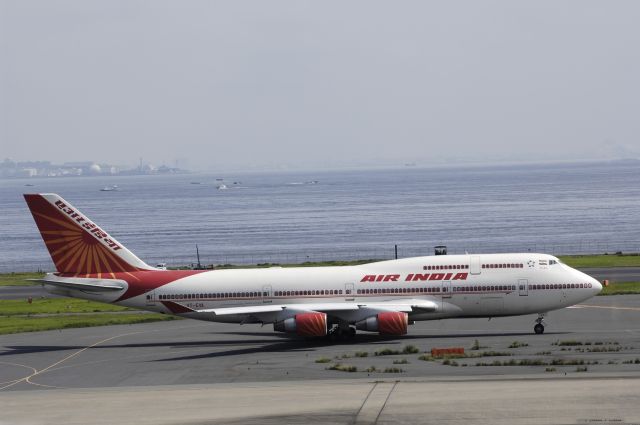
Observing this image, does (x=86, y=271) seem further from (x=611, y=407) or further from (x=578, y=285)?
(x=611, y=407)

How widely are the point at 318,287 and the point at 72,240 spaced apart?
47.5 feet

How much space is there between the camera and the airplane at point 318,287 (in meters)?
55.4

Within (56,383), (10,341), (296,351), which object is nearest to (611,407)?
(296,351)

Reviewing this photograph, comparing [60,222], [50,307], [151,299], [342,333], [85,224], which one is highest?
[60,222]

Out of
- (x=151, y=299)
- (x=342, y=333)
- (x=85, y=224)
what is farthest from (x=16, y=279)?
(x=342, y=333)

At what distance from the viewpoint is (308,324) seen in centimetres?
5362

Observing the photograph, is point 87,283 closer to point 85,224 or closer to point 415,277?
point 85,224

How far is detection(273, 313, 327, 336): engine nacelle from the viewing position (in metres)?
53.6

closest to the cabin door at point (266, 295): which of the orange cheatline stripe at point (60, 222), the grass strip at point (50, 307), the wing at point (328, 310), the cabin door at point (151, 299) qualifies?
the wing at point (328, 310)

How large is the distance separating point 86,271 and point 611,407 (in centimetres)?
3307

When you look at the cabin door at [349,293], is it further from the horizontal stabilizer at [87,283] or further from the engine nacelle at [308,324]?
the horizontal stabilizer at [87,283]

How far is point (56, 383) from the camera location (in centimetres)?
4597

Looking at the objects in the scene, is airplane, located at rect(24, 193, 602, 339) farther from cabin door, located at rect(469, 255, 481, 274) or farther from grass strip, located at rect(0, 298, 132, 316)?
grass strip, located at rect(0, 298, 132, 316)

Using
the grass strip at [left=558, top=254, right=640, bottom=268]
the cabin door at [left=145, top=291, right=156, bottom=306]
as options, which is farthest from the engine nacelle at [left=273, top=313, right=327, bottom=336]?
the grass strip at [left=558, top=254, right=640, bottom=268]
